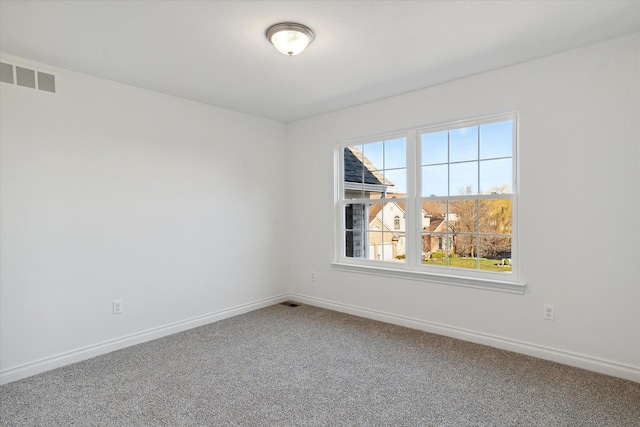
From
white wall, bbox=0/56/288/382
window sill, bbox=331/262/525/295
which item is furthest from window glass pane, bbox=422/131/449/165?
white wall, bbox=0/56/288/382

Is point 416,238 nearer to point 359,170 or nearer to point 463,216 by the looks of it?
point 463,216

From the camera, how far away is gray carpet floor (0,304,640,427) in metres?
2.09

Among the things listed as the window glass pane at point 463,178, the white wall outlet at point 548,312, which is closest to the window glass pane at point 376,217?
the window glass pane at point 463,178

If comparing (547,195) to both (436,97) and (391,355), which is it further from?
(391,355)

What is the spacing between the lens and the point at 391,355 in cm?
297

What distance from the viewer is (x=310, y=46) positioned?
102 inches

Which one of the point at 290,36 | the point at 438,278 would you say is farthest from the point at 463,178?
the point at 290,36

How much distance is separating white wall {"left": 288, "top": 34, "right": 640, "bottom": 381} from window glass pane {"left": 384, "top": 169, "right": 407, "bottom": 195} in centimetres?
56

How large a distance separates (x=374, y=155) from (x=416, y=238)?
1117 mm

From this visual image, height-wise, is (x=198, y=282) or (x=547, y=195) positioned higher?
(x=547, y=195)

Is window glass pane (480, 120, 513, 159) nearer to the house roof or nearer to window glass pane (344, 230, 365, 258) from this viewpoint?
the house roof

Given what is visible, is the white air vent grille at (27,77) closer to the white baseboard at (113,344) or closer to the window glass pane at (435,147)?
the white baseboard at (113,344)

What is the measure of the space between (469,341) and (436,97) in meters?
2.44

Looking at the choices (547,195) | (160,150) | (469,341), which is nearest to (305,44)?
(160,150)
